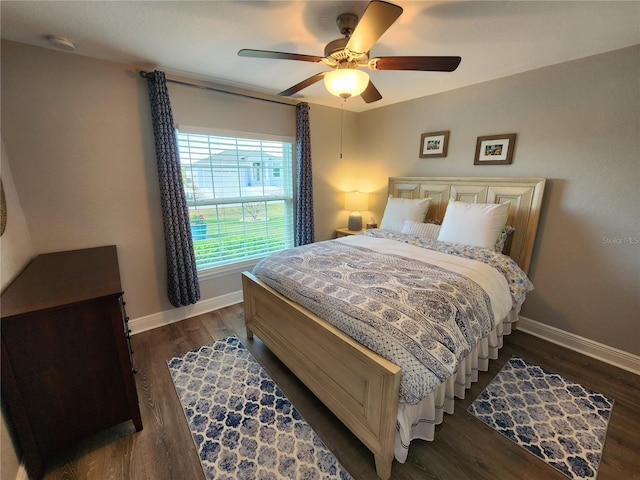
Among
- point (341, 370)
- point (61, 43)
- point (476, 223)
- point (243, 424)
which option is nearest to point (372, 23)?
point (341, 370)

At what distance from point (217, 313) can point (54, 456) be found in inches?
63.3

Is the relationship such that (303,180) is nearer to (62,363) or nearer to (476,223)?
(476,223)

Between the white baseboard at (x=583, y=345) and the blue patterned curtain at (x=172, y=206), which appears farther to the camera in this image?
the blue patterned curtain at (x=172, y=206)

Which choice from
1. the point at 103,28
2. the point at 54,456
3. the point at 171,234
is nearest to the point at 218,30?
the point at 103,28

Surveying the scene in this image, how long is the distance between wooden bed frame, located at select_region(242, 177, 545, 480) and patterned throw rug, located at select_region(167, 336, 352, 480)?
0.21 m

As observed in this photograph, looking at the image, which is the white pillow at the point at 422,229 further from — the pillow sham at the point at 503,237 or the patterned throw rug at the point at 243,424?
the patterned throw rug at the point at 243,424

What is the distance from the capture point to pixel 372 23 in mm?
1229

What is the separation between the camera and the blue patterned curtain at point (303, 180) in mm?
3230

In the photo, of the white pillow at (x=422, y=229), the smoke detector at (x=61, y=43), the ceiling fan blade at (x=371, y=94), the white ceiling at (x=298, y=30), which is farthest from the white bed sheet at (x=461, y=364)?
the smoke detector at (x=61, y=43)

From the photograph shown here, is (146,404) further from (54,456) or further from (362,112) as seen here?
(362,112)

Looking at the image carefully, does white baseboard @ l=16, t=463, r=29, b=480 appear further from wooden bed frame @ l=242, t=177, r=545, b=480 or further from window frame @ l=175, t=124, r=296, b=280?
window frame @ l=175, t=124, r=296, b=280

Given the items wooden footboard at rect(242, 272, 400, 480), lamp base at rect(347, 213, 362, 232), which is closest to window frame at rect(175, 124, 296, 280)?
lamp base at rect(347, 213, 362, 232)

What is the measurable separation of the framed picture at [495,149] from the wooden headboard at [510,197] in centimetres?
19

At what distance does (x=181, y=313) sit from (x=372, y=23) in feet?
9.65
